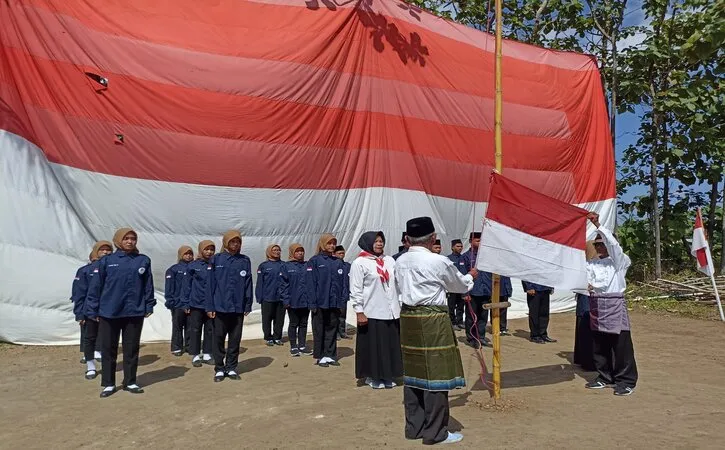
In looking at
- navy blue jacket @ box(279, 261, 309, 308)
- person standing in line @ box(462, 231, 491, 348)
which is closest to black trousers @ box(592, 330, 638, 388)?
person standing in line @ box(462, 231, 491, 348)

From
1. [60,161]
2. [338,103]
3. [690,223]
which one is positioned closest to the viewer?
[60,161]

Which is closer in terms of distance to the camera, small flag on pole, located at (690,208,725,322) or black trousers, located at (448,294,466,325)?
black trousers, located at (448,294,466,325)

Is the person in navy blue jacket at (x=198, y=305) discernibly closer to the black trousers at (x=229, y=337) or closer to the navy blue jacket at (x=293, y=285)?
the black trousers at (x=229, y=337)

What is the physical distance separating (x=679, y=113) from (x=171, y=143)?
11.3 m

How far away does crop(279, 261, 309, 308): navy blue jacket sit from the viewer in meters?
7.35

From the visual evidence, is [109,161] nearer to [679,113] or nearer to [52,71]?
[52,71]

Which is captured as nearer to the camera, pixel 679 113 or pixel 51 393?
pixel 51 393

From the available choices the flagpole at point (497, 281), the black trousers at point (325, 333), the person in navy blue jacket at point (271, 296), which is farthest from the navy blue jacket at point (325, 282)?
the flagpole at point (497, 281)

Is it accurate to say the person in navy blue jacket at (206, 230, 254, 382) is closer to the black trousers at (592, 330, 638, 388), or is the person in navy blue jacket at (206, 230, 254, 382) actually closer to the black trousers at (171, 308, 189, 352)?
A: the black trousers at (171, 308, 189, 352)

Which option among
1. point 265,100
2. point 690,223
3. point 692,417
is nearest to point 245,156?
point 265,100

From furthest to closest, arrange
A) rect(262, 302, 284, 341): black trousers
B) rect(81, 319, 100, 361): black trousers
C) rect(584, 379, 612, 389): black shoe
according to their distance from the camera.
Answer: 1. rect(262, 302, 284, 341): black trousers
2. rect(81, 319, 100, 361): black trousers
3. rect(584, 379, 612, 389): black shoe

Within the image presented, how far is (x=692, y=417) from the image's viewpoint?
4480 millimetres

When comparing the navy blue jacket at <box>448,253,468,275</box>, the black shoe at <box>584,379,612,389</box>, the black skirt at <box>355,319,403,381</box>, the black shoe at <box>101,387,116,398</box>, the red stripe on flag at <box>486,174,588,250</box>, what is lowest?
the black shoe at <box>101,387,116,398</box>

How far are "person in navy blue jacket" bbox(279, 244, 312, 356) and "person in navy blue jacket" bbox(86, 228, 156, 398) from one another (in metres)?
2.19
